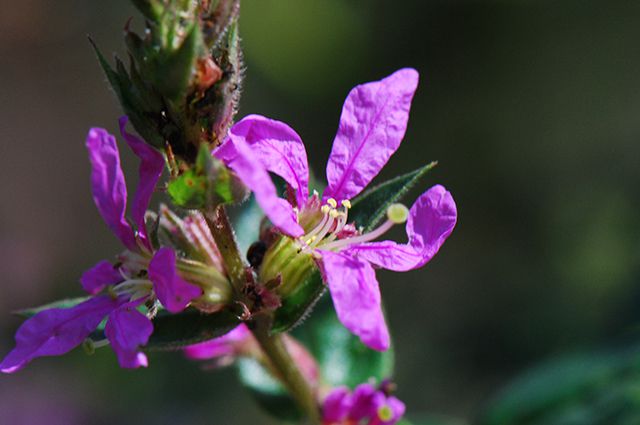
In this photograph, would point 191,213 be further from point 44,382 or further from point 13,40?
point 13,40

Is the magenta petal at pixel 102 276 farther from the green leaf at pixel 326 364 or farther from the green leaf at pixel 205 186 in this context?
the green leaf at pixel 326 364

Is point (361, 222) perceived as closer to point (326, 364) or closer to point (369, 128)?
point (369, 128)

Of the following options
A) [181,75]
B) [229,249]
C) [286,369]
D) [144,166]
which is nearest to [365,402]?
[286,369]

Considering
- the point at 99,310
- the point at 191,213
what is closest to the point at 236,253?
the point at 191,213

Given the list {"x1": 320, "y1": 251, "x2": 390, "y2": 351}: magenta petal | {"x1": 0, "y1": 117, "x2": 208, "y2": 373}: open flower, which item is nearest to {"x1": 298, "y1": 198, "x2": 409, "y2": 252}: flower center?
{"x1": 320, "y1": 251, "x2": 390, "y2": 351}: magenta petal

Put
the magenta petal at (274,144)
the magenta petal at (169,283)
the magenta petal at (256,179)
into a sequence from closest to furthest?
the magenta petal at (256,179), the magenta petal at (169,283), the magenta petal at (274,144)

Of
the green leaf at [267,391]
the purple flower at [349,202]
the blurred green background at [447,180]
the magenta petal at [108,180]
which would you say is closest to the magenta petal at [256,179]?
the purple flower at [349,202]

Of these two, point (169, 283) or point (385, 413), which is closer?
point (169, 283)

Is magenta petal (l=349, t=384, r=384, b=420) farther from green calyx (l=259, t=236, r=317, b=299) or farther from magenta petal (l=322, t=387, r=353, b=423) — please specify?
green calyx (l=259, t=236, r=317, b=299)
